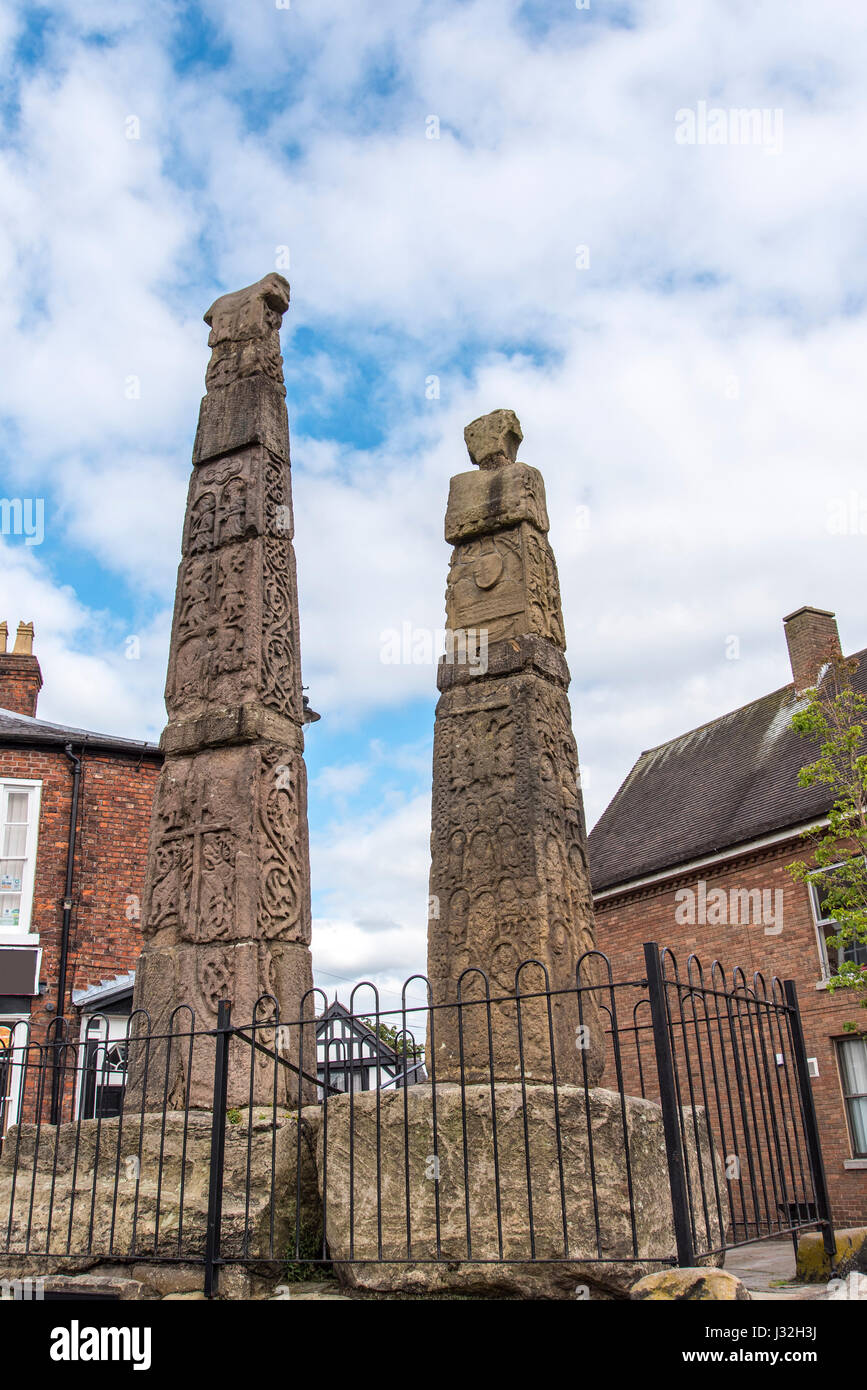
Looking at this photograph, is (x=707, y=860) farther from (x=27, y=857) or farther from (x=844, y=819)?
(x=27, y=857)

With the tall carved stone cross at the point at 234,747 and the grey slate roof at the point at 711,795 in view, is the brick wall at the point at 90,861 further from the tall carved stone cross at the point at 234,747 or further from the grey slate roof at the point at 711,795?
the tall carved stone cross at the point at 234,747

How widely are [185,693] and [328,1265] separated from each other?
324 cm

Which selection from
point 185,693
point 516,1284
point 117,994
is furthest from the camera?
point 117,994

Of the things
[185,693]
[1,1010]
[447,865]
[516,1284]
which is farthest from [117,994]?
[516,1284]

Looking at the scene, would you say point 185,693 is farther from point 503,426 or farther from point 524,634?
point 503,426

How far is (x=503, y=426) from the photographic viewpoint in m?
6.90

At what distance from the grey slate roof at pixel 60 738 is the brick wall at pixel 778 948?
6.87 m

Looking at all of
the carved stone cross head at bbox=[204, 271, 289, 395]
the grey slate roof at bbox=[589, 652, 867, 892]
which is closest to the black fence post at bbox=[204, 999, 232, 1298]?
the carved stone cross head at bbox=[204, 271, 289, 395]

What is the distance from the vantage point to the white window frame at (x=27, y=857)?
14.1 meters

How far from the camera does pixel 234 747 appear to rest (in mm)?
6301

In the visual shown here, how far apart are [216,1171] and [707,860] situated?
43.8ft

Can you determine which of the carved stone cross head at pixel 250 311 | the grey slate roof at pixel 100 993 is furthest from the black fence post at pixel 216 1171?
the grey slate roof at pixel 100 993

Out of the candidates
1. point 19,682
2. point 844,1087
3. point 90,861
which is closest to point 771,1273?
point 844,1087

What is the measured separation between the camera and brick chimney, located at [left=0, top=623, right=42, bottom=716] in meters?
17.5
